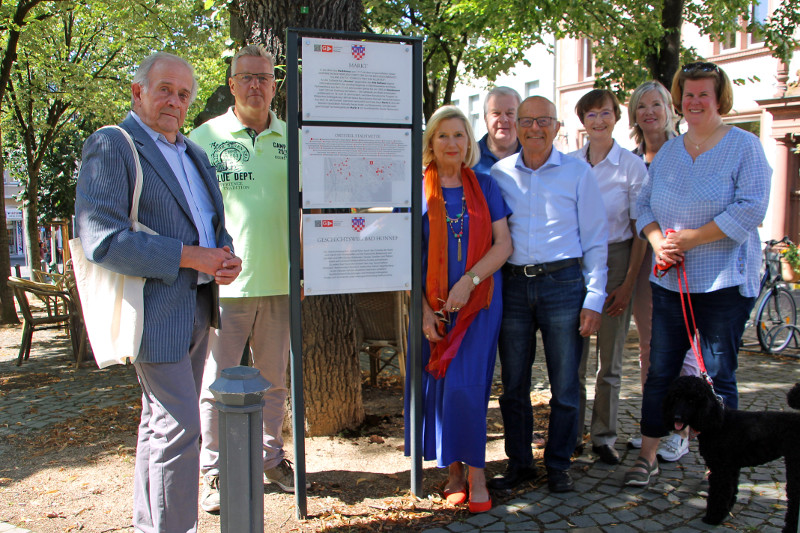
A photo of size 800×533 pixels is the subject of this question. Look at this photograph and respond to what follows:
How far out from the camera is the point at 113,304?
8.67 ft

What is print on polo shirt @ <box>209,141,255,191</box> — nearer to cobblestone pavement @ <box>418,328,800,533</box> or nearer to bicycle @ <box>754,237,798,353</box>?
cobblestone pavement @ <box>418,328,800,533</box>

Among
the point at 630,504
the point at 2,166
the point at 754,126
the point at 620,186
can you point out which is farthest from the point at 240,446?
the point at 754,126

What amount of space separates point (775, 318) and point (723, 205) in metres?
5.22

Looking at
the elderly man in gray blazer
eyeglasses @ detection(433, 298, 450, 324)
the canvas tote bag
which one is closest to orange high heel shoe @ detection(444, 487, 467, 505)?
eyeglasses @ detection(433, 298, 450, 324)

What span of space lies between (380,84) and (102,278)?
1.66 m

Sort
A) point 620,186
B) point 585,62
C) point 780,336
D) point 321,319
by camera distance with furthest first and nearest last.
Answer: point 585,62 → point 780,336 → point 321,319 → point 620,186

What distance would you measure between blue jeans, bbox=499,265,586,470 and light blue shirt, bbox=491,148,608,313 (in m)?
0.10

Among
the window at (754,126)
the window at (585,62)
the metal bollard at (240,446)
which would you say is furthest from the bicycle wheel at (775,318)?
the window at (585,62)

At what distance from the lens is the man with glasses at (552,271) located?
11.7 feet

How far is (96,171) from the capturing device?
256 cm

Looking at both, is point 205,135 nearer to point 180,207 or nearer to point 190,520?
point 180,207

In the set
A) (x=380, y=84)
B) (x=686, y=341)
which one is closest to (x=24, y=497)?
(x=380, y=84)

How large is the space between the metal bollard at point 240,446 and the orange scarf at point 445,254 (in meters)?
1.30

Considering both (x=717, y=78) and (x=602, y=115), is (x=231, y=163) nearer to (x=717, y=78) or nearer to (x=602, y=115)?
(x=602, y=115)
